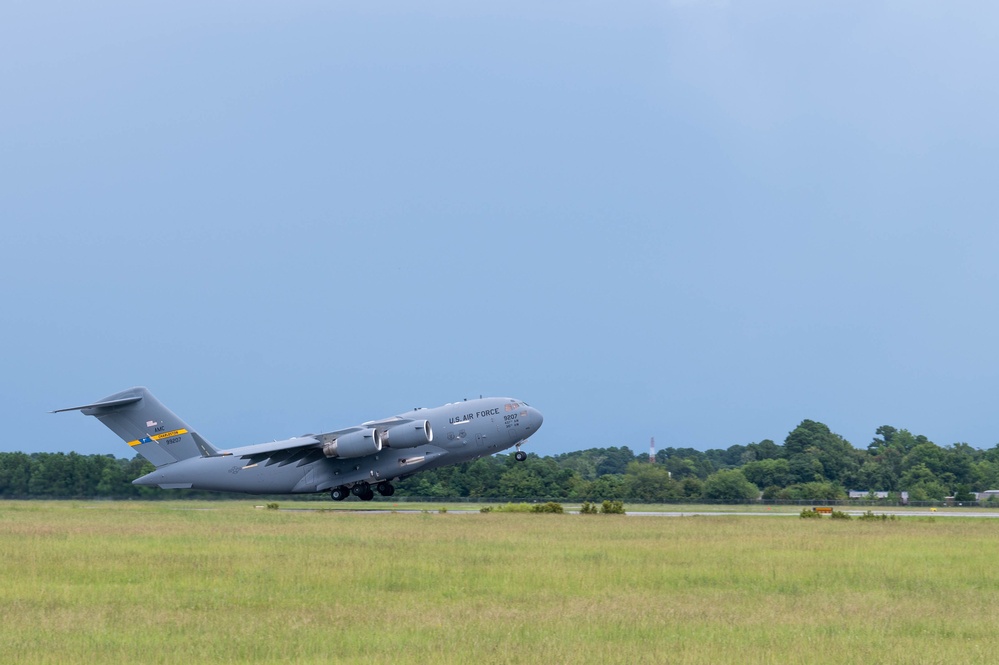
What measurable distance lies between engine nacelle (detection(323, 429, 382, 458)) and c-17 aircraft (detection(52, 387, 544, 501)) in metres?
0.04

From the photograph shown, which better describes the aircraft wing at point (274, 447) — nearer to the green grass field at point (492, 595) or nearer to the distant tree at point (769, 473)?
the green grass field at point (492, 595)

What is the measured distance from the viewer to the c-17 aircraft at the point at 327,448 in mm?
52250

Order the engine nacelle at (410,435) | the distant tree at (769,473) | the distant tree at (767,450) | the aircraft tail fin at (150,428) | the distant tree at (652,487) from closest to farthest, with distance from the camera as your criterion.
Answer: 1. the engine nacelle at (410,435)
2. the aircraft tail fin at (150,428)
3. the distant tree at (652,487)
4. the distant tree at (769,473)
5. the distant tree at (767,450)

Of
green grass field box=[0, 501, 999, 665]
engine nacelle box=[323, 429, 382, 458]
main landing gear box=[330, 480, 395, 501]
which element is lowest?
green grass field box=[0, 501, 999, 665]

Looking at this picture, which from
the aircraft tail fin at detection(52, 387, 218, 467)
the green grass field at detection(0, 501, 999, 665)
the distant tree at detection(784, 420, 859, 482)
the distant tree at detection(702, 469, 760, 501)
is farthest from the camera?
the distant tree at detection(784, 420, 859, 482)

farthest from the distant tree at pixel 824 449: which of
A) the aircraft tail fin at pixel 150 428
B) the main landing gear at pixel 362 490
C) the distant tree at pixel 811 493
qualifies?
the aircraft tail fin at pixel 150 428

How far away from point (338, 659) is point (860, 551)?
65.9ft

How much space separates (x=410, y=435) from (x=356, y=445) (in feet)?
7.98

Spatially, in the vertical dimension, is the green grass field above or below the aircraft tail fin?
below

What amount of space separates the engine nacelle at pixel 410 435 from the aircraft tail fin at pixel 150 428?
9.55 m

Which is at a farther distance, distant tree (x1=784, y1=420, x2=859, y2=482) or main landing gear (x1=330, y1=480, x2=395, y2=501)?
distant tree (x1=784, y1=420, x2=859, y2=482)

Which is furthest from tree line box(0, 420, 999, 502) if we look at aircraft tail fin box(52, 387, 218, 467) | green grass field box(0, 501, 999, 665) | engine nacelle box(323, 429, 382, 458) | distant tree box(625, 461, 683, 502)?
green grass field box(0, 501, 999, 665)

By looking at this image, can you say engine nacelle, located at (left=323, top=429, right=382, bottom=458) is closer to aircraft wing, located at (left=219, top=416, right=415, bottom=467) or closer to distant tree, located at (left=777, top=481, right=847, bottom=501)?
aircraft wing, located at (left=219, top=416, right=415, bottom=467)

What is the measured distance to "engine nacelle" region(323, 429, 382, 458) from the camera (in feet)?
169
